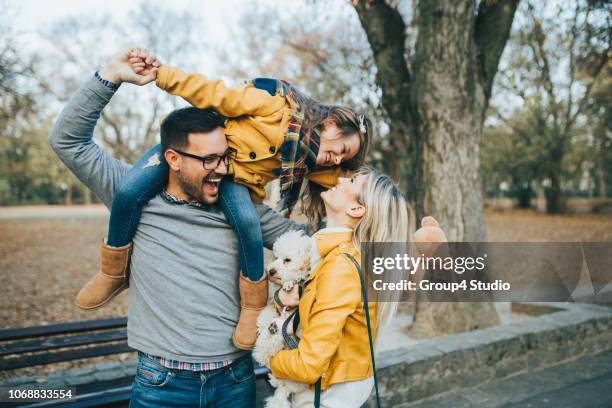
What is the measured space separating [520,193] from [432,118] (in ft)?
103

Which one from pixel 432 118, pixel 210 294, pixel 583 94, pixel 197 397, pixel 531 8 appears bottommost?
pixel 197 397

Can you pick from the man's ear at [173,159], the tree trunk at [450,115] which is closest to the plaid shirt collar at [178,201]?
the man's ear at [173,159]

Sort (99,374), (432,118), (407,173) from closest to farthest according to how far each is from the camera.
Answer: (99,374) → (432,118) → (407,173)

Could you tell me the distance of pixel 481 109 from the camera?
5.46 m

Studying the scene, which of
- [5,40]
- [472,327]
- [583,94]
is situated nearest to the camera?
[472,327]

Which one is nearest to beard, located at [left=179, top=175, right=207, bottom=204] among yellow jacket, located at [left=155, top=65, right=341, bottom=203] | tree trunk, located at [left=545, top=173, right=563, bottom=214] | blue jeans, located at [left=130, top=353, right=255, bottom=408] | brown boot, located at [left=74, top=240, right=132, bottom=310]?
yellow jacket, located at [left=155, top=65, right=341, bottom=203]

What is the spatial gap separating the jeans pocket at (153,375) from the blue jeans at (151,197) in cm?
50

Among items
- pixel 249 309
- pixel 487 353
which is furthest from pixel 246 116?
pixel 487 353

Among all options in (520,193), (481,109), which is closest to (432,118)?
(481,109)

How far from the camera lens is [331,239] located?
82.4 inches

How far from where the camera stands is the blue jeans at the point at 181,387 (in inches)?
75.2

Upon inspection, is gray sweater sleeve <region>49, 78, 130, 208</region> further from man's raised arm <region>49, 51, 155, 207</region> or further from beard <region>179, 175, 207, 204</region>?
beard <region>179, 175, 207, 204</region>

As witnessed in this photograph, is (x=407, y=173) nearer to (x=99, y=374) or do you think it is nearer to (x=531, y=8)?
(x=531, y=8)

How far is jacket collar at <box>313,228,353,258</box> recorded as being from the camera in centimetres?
208
